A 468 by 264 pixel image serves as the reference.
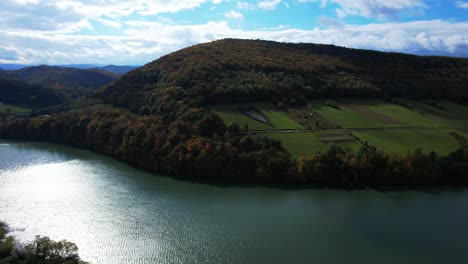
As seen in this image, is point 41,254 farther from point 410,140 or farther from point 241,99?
point 410,140

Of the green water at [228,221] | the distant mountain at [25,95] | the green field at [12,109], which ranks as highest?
the distant mountain at [25,95]

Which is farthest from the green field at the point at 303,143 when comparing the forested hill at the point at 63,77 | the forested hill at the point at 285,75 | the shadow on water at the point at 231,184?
the forested hill at the point at 63,77

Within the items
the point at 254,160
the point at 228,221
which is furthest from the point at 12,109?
the point at 228,221

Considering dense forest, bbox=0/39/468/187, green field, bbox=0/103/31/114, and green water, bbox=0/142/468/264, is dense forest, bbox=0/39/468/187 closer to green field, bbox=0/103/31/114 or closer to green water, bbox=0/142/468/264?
green water, bbox=0/142/468/264

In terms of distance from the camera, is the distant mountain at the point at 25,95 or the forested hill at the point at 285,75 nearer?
the forested hill at the point at 285,75

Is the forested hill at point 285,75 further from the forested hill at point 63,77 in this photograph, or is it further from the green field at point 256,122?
the forested hill at point 63,77

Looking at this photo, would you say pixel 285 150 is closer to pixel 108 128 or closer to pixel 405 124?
pixel 405 124

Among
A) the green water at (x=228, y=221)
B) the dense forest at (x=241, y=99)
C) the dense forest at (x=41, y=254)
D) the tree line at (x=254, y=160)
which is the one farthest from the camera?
the dense forest at (x=241, y=99)
